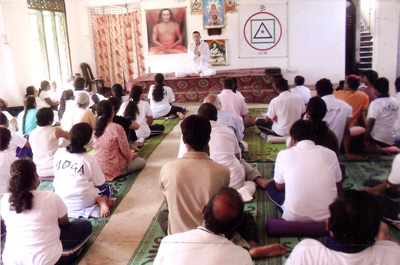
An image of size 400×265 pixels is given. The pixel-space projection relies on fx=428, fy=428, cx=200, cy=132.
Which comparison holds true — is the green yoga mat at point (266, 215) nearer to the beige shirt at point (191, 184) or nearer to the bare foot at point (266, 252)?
the bare foot at point (266, 252)

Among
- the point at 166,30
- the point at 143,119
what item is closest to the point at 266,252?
the point at 143,119

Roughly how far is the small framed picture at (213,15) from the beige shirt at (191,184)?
23.5 ft

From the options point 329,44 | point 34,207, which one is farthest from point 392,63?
point 34,207

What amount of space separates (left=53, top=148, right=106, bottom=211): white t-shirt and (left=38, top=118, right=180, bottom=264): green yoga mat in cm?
20

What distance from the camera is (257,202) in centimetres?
332

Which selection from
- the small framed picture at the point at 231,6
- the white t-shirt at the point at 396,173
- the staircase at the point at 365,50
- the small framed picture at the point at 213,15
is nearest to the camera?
the white t-shirt at the point at 396,173

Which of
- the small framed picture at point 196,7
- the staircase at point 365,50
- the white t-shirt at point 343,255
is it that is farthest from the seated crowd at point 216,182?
the staircase at point 365,50

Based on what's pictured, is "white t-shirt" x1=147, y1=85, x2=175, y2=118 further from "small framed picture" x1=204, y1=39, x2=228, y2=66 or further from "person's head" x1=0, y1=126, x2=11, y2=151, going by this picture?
"small framed picture" x1=204, y1=39, x2=228, y2=66

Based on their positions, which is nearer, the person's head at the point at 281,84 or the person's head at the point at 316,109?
the person's head at the point at 316,109

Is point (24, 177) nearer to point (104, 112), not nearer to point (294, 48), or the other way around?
point (104, 112)

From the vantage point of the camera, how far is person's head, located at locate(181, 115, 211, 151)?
2.28 metres

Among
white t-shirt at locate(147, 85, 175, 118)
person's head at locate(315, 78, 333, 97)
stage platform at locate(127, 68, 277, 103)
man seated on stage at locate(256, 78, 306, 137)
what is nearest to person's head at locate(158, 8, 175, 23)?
stage platform at locate(127, 68, 277, 103)

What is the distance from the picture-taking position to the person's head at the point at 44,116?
3.80 metres

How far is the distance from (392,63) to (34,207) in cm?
502
